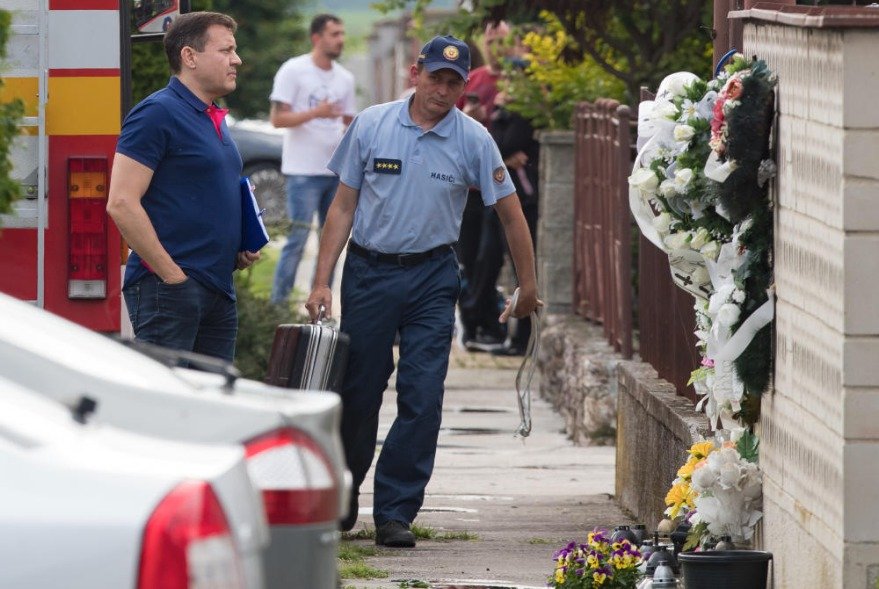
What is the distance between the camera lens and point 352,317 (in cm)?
717

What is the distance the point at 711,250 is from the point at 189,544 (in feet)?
10.6

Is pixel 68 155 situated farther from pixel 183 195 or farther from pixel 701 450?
pixel 701 450

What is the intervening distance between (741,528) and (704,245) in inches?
33.3

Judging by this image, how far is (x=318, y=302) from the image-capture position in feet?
23.6

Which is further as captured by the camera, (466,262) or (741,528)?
(466,262)

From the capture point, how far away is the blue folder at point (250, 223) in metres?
6.64

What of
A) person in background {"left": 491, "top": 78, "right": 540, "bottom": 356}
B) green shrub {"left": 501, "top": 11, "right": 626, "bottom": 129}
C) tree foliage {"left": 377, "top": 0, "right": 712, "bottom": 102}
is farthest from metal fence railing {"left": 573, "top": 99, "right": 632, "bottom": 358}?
person in background {"left": 491, "top": 78, "right": 540, "bottom": 356}

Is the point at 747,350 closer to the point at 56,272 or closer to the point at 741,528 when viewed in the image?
the point at 741,528

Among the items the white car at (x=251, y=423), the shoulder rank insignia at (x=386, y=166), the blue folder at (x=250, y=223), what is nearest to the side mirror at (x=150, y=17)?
the shoulder rank insignia at (x=386, y=166)

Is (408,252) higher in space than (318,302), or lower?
higher

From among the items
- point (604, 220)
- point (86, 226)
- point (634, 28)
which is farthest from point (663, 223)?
point (634, 28)

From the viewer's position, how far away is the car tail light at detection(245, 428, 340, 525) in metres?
3.28

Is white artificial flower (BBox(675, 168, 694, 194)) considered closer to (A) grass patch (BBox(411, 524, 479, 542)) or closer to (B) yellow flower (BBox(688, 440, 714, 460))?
(B) yellow flower (BBox(688, 440, 714, 460))

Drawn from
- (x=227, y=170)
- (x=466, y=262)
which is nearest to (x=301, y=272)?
→ (x=466, y=262)
